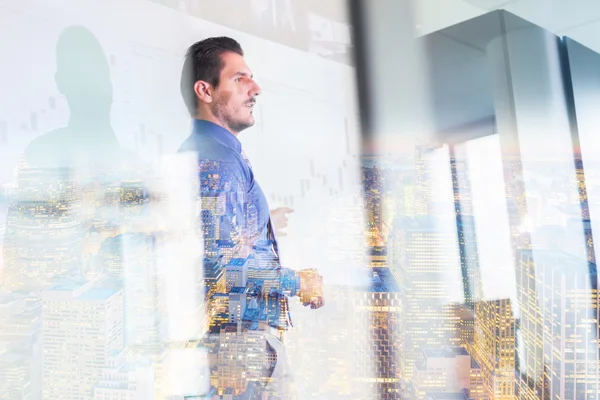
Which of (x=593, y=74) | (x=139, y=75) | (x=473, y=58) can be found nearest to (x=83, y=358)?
(x=139, y=75)

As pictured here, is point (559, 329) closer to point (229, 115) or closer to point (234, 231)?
point (234, 231)

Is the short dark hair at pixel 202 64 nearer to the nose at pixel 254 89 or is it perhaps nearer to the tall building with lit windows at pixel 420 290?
the nose at pixel 254 89

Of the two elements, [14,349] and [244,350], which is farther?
[244,350]

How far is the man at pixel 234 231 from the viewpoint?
150 centimetres

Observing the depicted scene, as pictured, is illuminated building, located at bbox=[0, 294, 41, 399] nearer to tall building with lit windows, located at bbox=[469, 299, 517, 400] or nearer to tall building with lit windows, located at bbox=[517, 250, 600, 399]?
tall building with lit windows, located at bbox=[469, 299, 517, 400]

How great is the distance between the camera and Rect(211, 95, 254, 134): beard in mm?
1554

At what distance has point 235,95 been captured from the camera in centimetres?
156

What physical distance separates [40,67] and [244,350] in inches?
52.5

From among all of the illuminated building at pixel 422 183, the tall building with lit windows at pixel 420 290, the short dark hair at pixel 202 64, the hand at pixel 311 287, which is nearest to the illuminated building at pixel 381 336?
the tall building with lit windows at pixel 420 290

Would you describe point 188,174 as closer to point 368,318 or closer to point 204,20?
point 204,20

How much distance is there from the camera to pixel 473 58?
1719 mm

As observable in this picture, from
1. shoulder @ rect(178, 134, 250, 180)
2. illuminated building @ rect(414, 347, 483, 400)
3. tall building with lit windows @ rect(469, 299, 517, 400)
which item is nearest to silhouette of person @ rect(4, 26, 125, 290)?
shoulder @ rect(178, 134, 250, 180)

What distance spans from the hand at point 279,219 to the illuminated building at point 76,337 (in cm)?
66

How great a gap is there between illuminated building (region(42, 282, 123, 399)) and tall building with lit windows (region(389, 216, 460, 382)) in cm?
115
